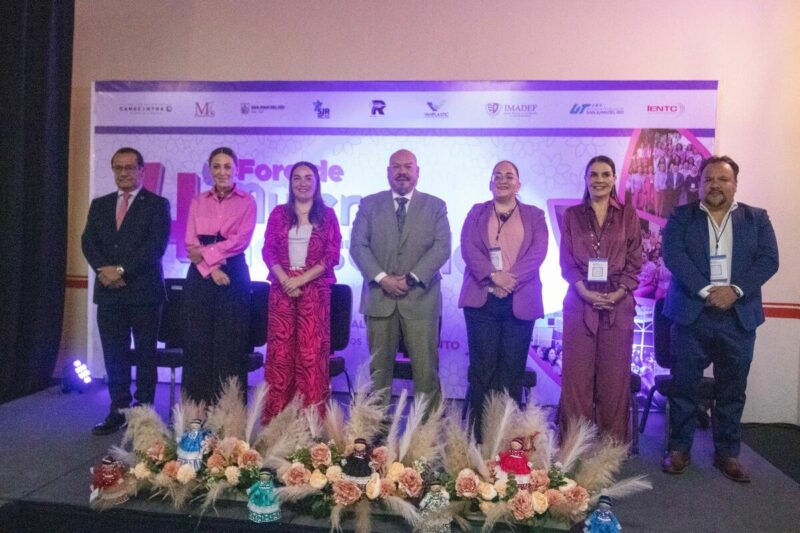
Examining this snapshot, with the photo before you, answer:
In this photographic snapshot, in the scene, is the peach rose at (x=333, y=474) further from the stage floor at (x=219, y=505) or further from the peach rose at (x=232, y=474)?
the peach rose at (x=232, y=474)

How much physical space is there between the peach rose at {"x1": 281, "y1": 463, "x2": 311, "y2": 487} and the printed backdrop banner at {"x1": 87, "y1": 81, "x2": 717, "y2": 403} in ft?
6.94

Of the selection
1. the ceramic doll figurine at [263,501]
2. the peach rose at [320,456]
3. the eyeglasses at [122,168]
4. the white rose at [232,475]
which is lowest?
the ceramic doll figurine at [263,501]

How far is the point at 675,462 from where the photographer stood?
314 centimetres

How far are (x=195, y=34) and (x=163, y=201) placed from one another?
1.77 meters

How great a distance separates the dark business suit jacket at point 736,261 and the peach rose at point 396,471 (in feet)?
5.76

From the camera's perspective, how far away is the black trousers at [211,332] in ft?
11.5

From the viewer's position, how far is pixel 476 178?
430cm

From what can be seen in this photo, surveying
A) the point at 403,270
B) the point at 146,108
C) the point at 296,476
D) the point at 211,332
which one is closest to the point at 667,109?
the point at 403,270

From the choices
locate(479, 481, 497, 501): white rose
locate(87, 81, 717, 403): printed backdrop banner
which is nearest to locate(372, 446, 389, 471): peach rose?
locate(479, 481, 497, 501): white rose

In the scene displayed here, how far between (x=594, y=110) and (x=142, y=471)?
3471 millimetres

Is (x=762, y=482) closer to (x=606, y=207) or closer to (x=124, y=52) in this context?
(x=606, y=207)

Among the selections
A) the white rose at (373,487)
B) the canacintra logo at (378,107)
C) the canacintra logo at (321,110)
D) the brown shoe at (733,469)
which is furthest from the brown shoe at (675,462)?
the canacintra logo at (321,110)

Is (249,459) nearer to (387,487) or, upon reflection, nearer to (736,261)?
(387,487)

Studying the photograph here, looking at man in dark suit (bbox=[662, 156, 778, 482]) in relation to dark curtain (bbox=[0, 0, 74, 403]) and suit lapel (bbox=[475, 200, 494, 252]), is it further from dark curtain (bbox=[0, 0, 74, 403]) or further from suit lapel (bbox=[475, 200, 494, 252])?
dark curtain (bbox=[0, 0, 74, 403])
